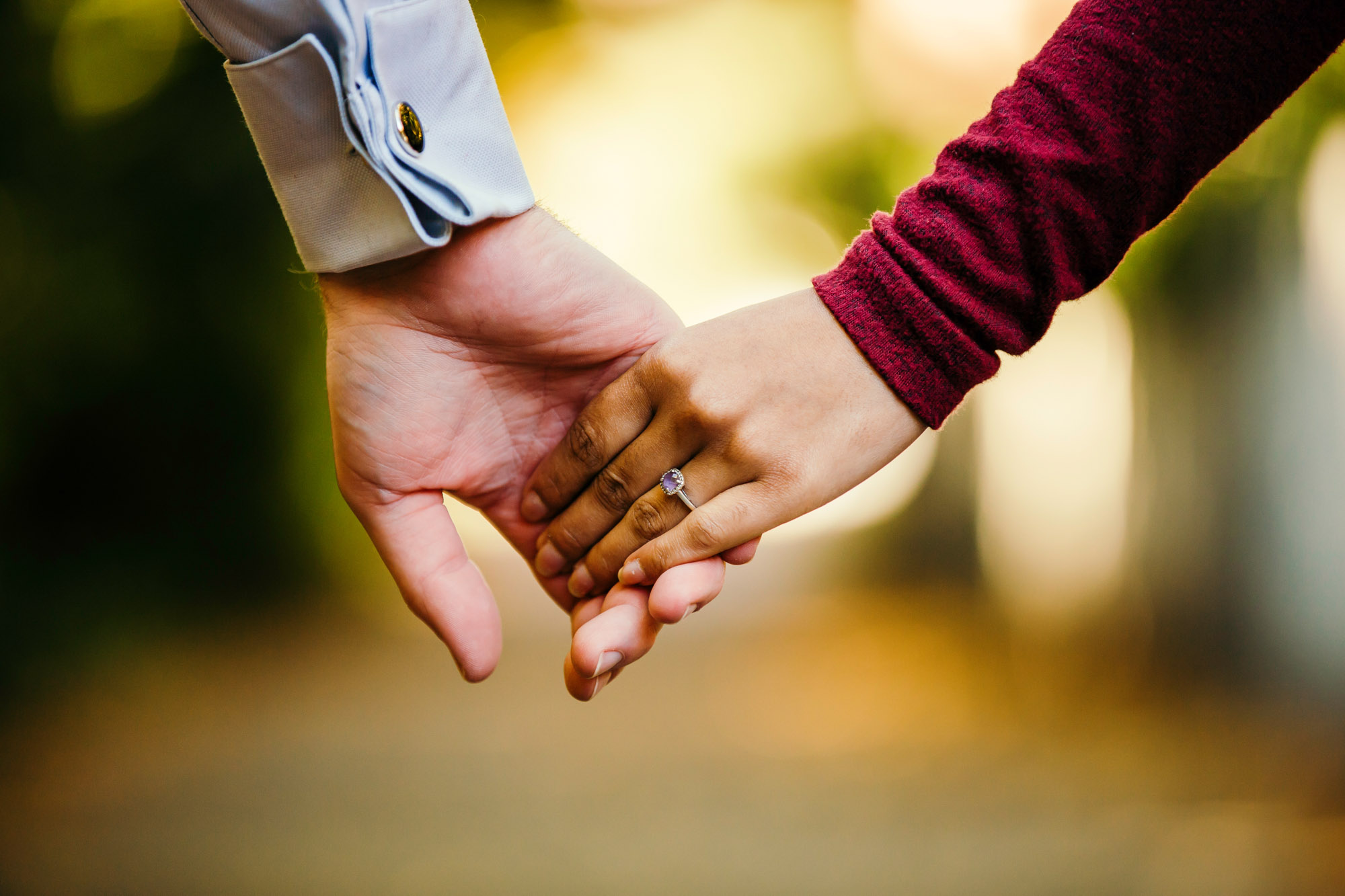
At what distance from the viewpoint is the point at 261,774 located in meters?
2.64

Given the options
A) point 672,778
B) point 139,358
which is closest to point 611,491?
point 672,778

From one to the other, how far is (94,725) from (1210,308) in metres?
4.52

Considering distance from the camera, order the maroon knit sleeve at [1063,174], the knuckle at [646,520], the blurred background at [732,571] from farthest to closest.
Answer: the blurred background at [732,571] → the knuckle at [646,520] → the maroon knit sleeve at [1063,174]

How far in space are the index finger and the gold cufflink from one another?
0.35 m

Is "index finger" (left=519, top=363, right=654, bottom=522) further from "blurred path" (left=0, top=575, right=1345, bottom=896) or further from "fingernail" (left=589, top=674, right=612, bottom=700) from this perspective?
"blurred path" (left=0, top=575, right=1345, bottom=896)

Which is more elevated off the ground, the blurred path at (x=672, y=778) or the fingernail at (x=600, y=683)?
the fingernail at (x=600, y=683)

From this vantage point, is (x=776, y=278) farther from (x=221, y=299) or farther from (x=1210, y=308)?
(x=221, y=299)

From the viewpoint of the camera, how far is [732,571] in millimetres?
3969

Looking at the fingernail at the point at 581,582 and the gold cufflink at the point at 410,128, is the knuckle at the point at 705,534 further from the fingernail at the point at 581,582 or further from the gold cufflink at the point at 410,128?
the gold cufflink at the point at 410,128

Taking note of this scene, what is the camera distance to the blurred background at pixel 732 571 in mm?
2291

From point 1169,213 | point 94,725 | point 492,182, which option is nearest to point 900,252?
point 1169,213

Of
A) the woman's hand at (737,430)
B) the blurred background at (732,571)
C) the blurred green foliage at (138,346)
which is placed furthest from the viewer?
the blurred green foliage at (138,346)

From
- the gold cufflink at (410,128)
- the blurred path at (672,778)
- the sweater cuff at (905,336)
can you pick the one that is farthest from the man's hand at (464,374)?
the blurred path at (672,778)

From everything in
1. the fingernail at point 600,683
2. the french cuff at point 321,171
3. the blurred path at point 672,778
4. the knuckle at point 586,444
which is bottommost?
the blurred path at point 672,778
